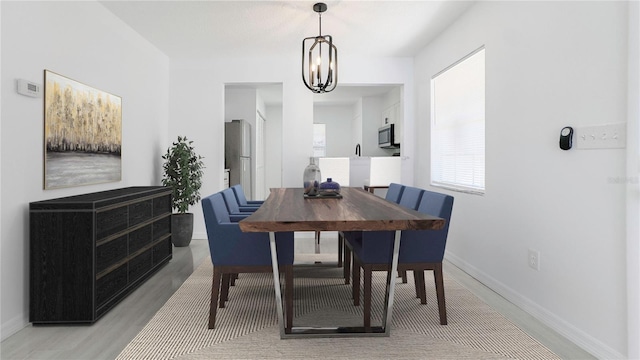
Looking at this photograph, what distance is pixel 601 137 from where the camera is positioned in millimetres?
2176

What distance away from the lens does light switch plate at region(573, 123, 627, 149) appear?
2.05m

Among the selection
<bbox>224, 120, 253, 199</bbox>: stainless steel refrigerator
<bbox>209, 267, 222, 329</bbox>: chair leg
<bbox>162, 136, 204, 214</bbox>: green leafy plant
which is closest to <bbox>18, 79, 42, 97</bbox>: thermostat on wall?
<bbox>209, 267, 222, 329</bbox>: chair leg

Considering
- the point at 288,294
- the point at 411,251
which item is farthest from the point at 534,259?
the point at 288,294

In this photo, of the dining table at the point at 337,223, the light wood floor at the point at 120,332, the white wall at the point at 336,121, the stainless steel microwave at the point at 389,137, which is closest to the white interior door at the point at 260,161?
the white wall at the point at 336,121

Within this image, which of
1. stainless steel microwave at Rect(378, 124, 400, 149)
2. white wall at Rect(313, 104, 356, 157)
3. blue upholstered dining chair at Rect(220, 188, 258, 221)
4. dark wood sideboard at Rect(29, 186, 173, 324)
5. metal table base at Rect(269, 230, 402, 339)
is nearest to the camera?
metal table base at Rect(269, 230, 402, 339)

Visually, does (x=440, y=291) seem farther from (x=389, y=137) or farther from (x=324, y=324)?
(x=389, y=137)

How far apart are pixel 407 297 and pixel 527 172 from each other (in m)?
1.32

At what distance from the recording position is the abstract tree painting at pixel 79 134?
2904mm

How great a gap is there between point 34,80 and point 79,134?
0.63 metres

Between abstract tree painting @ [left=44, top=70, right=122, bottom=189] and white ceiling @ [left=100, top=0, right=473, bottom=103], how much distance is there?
38.5 inches

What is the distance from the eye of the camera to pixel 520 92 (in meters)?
3.00

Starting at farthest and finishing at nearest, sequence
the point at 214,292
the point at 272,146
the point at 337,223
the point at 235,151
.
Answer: the point at 272,146, the point at 235,151, the point at 214,292, the point at 337,223

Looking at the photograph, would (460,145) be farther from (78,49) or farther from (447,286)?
(78,49)

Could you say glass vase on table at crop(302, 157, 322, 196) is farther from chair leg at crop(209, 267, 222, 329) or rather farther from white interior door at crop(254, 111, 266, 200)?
white interior door at crop(254, 111, 266, 200)
